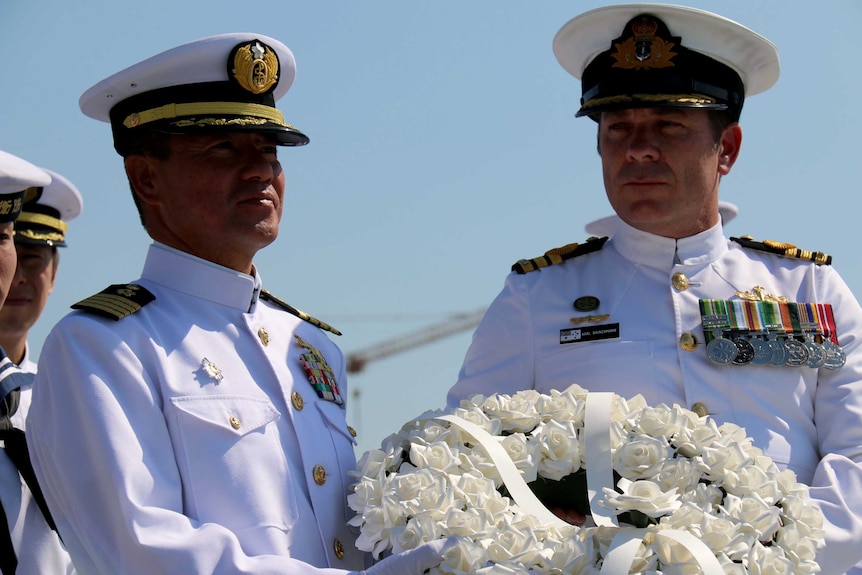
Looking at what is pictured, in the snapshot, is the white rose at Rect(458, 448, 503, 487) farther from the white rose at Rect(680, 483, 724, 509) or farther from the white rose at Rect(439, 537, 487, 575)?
the white rose at Rect(680, 483, 724, 509)

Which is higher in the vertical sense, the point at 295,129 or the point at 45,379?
the point at 295,129

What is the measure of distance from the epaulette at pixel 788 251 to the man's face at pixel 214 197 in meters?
2.20

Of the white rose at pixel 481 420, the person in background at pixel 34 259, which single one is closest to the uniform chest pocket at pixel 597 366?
the white rose at pixel 481 420

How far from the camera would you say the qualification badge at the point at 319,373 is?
506 cm

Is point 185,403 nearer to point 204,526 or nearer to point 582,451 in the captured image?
point 204,526

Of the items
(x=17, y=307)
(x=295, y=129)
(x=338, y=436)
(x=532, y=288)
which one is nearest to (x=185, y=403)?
(x=338, y=436)

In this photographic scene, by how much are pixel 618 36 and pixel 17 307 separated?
149 inches

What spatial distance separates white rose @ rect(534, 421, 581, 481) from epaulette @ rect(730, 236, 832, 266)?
1937 millimetres

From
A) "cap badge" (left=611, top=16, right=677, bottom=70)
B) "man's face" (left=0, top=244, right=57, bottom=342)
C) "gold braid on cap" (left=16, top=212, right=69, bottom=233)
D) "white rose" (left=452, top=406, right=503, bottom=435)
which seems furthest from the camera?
"gold braid on cap" (left=16, top=212, right=69, bottom=233)

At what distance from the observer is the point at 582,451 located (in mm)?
4324

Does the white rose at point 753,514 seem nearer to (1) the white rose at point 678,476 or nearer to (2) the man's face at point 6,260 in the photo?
(1) the white rose at point 678,476

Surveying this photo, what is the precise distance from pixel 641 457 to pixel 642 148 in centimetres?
167

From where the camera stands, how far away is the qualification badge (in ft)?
16.6

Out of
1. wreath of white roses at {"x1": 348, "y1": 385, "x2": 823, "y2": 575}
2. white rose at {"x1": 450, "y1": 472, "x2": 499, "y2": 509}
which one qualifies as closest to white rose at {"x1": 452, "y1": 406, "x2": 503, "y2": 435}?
wreath of white roses at {"x1": 348, "y1": 385, "x2": 823, "y2": 575}
